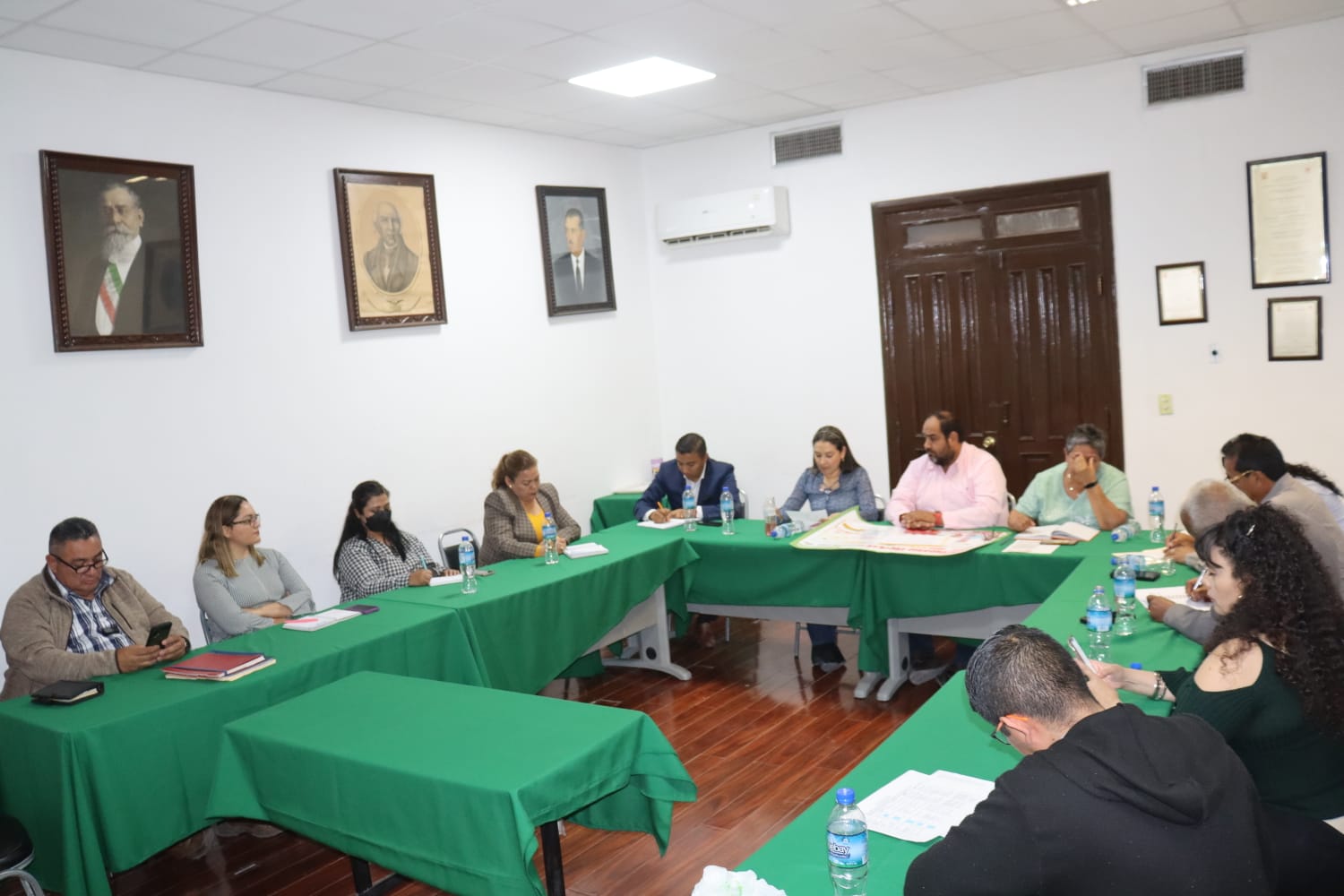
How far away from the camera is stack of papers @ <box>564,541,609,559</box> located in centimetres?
505

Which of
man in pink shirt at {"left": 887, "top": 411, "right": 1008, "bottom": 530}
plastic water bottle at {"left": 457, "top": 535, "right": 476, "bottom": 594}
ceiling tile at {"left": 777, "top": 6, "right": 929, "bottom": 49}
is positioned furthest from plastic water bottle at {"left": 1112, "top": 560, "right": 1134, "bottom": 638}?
ceiling tile at {"left": 777, "top": 6, "right": 929, "bottom": 49}

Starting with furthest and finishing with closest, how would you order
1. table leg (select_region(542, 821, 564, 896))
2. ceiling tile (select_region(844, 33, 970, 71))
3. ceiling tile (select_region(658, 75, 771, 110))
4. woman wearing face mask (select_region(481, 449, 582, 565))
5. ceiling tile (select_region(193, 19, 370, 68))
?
ceiling tile (select_region(658, 75, 771, 110)) → woman wearing face mask (select_region(481, 449, 582, 565)) → ceiling tile (select_region(844, 33, 970, 71)) → ceiling tile (select_region(193, 19, 370, 68)) → table leg (select_region(542, 821, 564, 896))

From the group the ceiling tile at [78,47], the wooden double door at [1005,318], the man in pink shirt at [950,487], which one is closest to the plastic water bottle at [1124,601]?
the man in pink shirt at [950,487]

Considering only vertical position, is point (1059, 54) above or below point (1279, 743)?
above

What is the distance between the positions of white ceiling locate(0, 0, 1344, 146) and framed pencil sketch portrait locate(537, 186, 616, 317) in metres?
0.66

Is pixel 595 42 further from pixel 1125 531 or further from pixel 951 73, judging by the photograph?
pixel 1125 531

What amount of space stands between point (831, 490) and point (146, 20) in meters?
3.81

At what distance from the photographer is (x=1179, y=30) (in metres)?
5.23

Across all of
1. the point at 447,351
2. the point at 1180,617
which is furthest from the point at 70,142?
the point at 1180,617

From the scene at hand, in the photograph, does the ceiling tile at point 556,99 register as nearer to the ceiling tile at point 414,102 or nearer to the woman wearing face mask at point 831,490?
the ceiling tile at point 414,102

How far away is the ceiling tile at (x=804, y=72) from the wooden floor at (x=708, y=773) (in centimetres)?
313

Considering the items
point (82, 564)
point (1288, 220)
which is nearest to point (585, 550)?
point (82, 564)

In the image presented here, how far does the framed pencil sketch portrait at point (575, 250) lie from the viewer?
6773 millimetres

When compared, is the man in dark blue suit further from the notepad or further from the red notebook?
the red notebook
